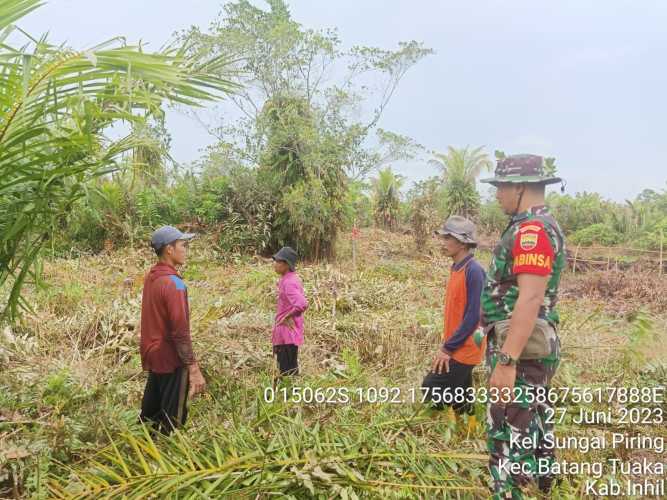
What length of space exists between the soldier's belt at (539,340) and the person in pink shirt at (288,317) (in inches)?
83.4

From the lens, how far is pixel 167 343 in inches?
116

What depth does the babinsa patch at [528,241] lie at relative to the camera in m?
2.15

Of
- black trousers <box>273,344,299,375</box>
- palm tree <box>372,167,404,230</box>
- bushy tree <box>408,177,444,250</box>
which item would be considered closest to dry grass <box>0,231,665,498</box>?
black trousers <box>273,344,299,375</box>

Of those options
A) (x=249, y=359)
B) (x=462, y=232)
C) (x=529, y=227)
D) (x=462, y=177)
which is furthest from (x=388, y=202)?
(x=529, y=227)

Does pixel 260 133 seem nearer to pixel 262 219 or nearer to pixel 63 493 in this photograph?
pixel 262 219

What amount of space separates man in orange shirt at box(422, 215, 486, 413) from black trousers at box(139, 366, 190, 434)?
1.46 meters

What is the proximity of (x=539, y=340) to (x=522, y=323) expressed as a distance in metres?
0.18

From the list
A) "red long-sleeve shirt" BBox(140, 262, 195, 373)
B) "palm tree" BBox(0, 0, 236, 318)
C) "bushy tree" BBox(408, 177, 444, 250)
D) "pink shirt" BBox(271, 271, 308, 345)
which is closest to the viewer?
"palm tree" BBox(0, 0, 236, 318)

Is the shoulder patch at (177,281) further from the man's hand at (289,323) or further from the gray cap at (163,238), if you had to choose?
the man's hand at (289,323)

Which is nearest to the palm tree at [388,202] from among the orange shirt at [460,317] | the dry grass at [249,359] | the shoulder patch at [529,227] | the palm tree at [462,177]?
the palm tree at [462,177]

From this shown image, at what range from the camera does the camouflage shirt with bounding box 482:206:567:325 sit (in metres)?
2.13

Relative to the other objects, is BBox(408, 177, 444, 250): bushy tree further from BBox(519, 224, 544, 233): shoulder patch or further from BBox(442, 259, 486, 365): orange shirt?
BBox(519, 224, 544, 233): shoulder patch

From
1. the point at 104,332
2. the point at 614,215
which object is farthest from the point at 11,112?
the point at 614,215

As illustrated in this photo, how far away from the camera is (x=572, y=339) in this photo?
17.7 ft
